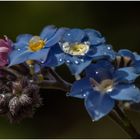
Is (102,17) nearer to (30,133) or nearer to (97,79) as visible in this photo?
(30,133)

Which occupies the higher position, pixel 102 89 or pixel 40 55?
pixel 40 55

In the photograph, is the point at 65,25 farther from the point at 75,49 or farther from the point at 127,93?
the point at 127,93

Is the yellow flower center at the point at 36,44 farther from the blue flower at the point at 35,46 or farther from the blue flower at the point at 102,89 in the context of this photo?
the blue flower at the point at 102,89

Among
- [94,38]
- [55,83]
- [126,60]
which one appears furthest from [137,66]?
[55,83]

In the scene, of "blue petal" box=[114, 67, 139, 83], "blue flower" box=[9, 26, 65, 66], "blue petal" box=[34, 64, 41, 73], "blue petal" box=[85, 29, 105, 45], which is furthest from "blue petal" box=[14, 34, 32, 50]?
"blue petal" box=[114, 67, 139, 83]

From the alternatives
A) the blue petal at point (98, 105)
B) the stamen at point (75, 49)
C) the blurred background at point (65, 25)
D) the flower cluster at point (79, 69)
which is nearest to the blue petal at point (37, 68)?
the flower cluster at point (79, 69)

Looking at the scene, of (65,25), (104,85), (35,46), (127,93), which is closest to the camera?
(127,93)
